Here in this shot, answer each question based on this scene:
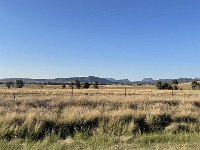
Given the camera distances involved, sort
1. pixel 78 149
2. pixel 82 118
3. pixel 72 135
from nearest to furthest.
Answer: pixel 78 149
pixel 72 135
pixel 82 118

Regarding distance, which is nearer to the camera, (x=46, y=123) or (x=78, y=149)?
(x=78, y=149)

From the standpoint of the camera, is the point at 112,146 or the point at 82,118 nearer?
the point at 112,146

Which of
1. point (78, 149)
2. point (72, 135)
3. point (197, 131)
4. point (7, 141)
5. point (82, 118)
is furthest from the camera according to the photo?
point (82, 118)

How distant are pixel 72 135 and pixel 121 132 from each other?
5.97ft

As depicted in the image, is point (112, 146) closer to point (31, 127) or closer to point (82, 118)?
point (31, 127)

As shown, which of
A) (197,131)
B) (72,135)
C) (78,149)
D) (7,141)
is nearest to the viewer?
(78,149)

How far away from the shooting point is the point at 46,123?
49.6 feet

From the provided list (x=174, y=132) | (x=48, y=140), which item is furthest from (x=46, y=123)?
(x=174, y=132)

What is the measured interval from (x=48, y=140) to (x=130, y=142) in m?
2.57

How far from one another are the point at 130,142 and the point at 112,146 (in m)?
1.29

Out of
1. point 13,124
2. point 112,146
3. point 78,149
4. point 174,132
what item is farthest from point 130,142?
point 13,124

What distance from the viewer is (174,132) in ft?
49.6

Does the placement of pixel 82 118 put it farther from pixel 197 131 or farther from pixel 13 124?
pixel 197 131

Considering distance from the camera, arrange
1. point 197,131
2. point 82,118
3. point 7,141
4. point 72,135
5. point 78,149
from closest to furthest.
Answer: point 78,149
point 7,141
point 72,135
point 197,131
point 82,118
